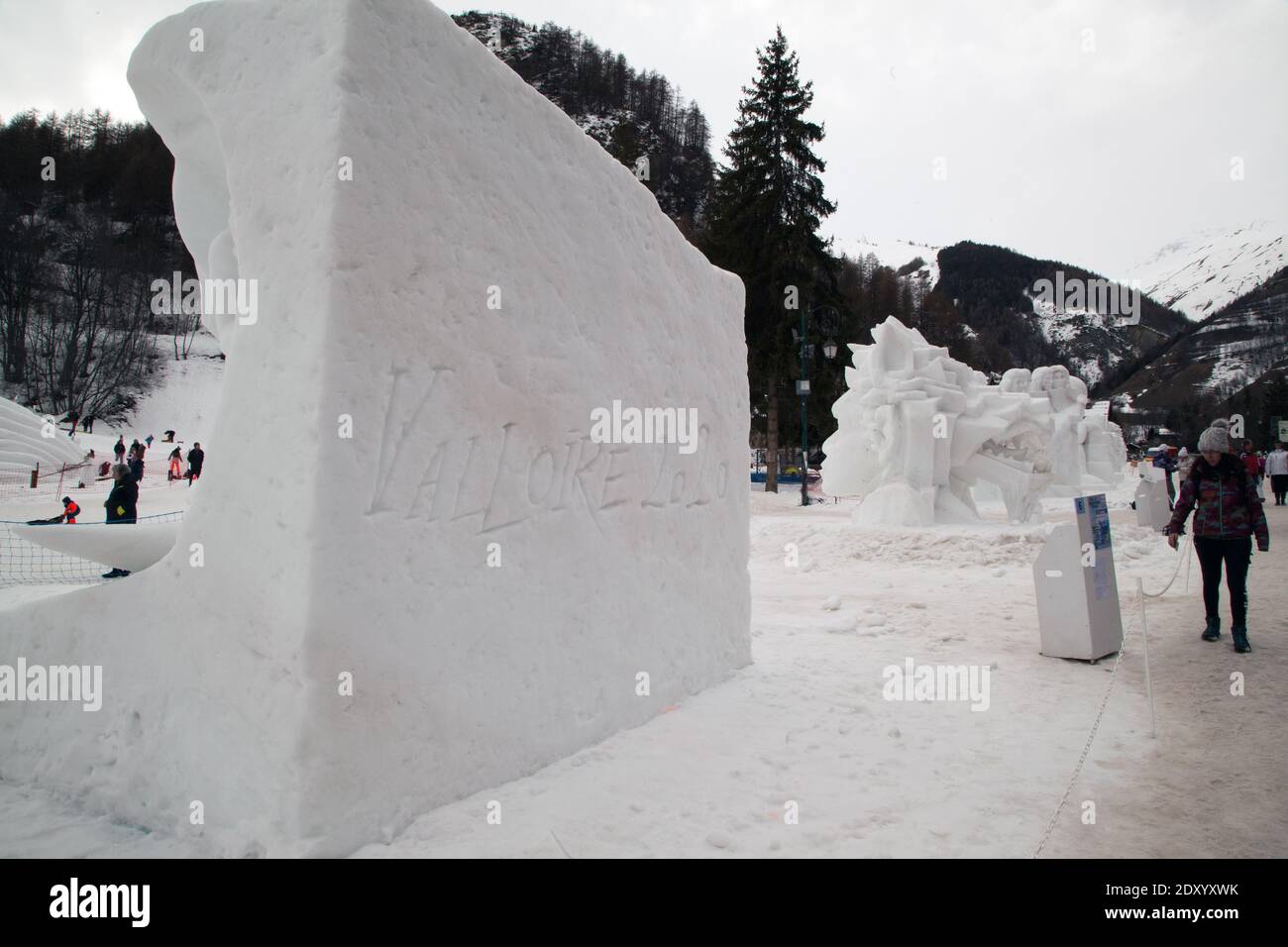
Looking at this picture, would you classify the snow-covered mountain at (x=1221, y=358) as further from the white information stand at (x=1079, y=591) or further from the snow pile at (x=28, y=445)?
the snow pile at (x=28, y=445)

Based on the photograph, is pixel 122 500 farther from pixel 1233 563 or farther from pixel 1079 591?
pixel 1233 563

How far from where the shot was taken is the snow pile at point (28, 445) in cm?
2423

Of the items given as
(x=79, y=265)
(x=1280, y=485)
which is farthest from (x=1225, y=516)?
(x=79, y=265)

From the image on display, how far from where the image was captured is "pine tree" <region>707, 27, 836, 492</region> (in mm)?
29047

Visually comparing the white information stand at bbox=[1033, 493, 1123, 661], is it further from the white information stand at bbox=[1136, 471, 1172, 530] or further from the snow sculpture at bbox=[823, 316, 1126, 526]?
the snow sculpture at bbox=[823, 316, 1126, 526]

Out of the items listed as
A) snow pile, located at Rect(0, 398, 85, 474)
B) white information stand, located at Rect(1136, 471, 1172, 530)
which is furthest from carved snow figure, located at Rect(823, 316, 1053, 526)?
snow pile, located at Rect(0, 398, 85, 474)

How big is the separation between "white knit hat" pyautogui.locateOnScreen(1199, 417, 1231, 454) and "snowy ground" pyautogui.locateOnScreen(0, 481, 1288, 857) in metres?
1.59

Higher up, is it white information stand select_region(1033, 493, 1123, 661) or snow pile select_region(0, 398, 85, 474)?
snow pile select_region(0, 398, 85, 474)

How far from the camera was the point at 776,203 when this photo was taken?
29.3 metres

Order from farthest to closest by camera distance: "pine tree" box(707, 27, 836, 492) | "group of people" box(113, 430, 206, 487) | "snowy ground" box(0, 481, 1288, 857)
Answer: "pine tree" box(707, 27, 836, 492)
"group of people" box(113, 430, 206, 487)
"snowy ground" box(0, 481, 1288, 857)

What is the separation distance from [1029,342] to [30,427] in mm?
92245
